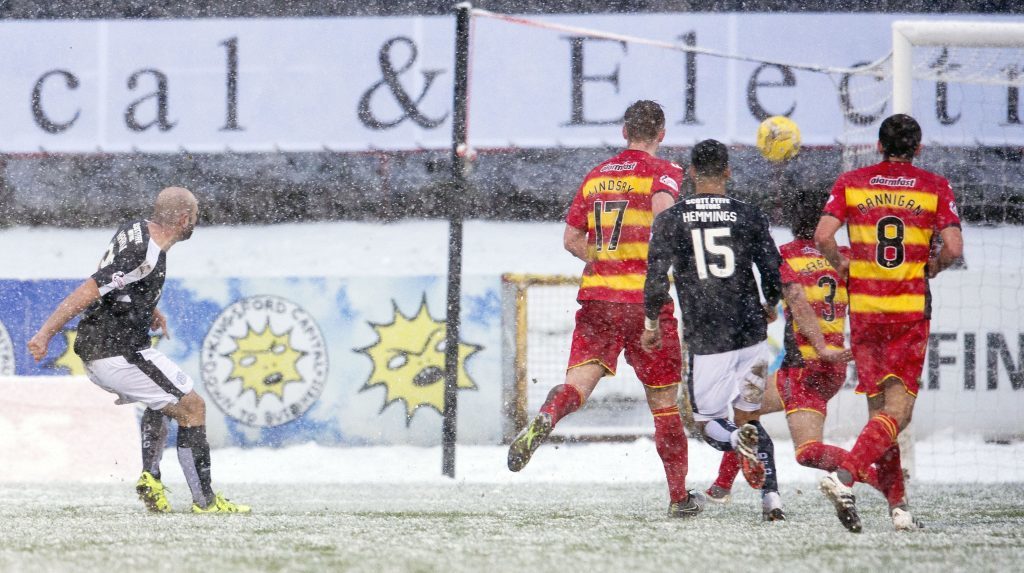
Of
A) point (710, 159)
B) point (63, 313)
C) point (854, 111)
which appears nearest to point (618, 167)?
point (710, 159)

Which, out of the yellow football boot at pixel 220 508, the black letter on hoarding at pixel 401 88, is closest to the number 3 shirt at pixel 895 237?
the yellow football boot at pixel 220 508

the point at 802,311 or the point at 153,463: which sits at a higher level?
the point at 802,311

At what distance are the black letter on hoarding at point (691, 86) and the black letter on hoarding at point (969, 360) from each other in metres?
3.82

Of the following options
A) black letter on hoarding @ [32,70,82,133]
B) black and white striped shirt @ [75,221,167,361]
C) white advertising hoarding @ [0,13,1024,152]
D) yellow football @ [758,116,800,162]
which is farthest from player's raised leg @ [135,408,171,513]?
black letter on hoarding @ [32,70,82,133]

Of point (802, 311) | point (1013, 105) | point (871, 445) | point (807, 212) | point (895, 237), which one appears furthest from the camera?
point (1013, 105)

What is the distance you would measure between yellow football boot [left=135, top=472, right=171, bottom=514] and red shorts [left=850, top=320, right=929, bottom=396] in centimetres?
315

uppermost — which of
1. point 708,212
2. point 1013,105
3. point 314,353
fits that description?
point 1013,105

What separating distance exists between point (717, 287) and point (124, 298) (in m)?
2.70

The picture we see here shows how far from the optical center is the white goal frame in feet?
25.0

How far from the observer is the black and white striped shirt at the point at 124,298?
17.8 ft

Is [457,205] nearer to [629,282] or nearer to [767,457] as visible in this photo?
[629,282]

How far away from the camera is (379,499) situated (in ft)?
20.9

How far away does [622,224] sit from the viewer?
17.0ft

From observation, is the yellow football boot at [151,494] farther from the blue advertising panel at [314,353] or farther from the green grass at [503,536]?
the blue advertising panel at [314,353]
